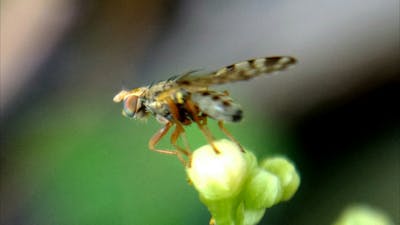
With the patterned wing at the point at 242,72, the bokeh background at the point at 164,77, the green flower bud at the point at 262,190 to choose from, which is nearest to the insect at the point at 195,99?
the patterned wing at the point at 242,72

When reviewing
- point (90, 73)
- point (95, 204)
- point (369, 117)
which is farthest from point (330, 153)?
point (90, 73)

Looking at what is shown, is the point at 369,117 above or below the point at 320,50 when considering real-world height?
below

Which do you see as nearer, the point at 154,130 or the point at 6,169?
the point at 154,130

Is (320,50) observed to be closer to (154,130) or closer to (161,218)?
(154,130)

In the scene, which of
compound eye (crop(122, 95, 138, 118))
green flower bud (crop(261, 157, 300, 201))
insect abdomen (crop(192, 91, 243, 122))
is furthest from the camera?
compound eye (crop(122, 95, 138, 118))

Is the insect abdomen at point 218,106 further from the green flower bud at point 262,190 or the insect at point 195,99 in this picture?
the green flower bud at point 262,190

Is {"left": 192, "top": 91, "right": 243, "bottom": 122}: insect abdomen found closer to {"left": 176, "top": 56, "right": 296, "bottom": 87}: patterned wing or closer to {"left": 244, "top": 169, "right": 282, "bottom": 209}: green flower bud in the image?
{"left": 176, "top": 56, "right": 296, "bottom": 87}: patterned wing

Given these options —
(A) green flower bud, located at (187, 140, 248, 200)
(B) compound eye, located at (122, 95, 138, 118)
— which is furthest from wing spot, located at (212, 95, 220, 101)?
(B) compound eye, located at (122, 95, 138, 118)
